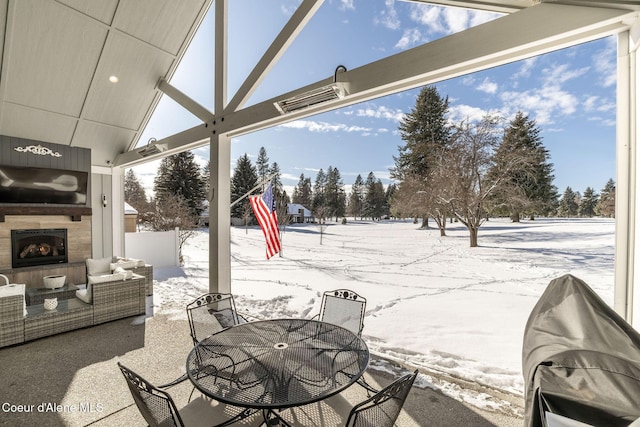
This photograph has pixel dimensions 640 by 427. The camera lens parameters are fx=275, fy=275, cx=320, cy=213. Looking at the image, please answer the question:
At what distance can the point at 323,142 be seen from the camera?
56.3ft

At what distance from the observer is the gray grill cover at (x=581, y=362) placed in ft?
3.39

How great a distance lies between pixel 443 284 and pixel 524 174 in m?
3.28

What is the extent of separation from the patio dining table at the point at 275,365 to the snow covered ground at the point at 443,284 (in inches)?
51.1

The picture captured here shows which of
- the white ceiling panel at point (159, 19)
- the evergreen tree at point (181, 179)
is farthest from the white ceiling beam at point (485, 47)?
the evergreen tree at point (181, 179)

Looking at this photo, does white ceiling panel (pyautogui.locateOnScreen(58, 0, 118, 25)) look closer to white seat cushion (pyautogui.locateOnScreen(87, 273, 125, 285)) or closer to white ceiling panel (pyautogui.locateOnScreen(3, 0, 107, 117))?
white ceiling panel (pyautogui.locateOnScreen(3, 0, 107, 117))

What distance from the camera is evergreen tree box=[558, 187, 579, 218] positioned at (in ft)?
15.8

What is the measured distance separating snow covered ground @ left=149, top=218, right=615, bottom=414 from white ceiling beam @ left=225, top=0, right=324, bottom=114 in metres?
3.52

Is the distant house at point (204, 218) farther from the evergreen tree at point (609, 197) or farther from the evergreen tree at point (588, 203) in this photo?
the evergreen tree at point (609, 197)

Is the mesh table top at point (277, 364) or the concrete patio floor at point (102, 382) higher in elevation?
the mesh table top at point (277, 364)

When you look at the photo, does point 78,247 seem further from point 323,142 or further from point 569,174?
point 323,142

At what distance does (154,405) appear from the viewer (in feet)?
4.73

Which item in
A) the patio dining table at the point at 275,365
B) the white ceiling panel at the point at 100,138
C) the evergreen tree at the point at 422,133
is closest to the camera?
the patio dining table at the point at 275,365

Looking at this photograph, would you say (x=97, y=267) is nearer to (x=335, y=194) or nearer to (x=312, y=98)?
(x=312, y=98)

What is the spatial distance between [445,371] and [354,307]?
1.15 metres
